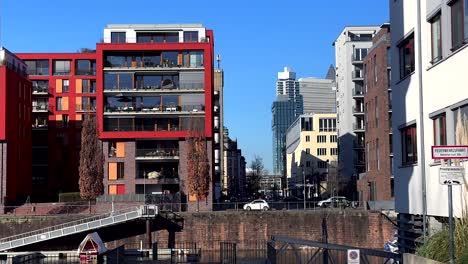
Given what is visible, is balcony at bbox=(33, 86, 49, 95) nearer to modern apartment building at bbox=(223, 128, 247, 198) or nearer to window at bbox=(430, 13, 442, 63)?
modern apartment building at bbox=(223, 128, 247, 198)

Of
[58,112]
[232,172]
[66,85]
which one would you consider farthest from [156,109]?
[232,172]

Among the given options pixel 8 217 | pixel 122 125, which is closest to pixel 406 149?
pixel 8 217

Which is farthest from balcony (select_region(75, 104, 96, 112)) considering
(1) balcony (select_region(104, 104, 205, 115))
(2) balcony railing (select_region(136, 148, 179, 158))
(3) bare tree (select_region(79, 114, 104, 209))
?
(2) balcony railing (select_region(136, 148, 179, 158))

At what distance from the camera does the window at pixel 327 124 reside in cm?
15575

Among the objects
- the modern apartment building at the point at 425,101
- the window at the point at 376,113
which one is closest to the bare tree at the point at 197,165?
the window at the point at 376,113

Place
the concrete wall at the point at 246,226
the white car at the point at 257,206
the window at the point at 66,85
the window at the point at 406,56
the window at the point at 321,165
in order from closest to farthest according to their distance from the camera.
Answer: the window at the point at 406,56, the concrete wall at the point at 246,226, the white car at the point at 257,206, the window at the point at 66,85, the window at the point at 321,165

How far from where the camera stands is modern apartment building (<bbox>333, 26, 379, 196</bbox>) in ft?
331

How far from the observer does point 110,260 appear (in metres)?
24.6

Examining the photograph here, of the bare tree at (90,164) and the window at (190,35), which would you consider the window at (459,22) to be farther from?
the window at (190,35)

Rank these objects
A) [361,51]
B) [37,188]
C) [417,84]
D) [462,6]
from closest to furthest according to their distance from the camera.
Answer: [462,6] < [417,84] < [37,188] < [361,51]

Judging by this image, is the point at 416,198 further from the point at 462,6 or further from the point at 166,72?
the point at 166,72

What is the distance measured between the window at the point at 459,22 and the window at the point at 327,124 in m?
138

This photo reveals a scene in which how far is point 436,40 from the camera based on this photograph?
2009cm

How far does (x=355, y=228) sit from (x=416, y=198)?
41208 mm
